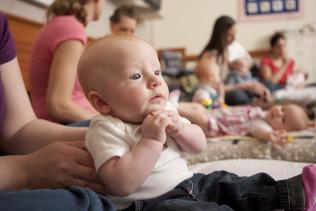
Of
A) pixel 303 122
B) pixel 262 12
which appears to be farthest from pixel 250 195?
pixel 262 12

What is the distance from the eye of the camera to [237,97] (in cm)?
255

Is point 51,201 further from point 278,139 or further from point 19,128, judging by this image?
point 278,139

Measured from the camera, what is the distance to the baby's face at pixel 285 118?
1.57 m

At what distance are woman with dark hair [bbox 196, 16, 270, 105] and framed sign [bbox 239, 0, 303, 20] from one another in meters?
1.72

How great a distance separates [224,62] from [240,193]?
2284mm

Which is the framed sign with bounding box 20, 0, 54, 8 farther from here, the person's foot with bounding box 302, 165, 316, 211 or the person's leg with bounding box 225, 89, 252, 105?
the person's foot with bounding box 302, 165, 316, 211

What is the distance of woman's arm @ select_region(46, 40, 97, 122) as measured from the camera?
1.11 meters

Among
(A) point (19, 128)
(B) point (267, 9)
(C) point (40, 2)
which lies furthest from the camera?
(B) point (267, 9)

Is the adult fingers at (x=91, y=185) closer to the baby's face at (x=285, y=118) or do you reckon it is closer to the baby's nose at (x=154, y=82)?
the baby's nose at (x=154, y=82)

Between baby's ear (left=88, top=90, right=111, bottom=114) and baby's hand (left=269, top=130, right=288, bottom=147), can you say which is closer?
baby's ear (left=88, top=90, right=111, bottom=114)

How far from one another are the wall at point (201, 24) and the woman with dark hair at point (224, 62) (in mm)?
1602

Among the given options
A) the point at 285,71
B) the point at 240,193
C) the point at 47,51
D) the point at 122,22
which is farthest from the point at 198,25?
the point at 240,193

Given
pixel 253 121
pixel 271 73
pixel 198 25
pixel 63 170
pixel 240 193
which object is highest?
pixel 198 25

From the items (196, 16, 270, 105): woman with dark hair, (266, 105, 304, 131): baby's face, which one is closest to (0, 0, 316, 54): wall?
(196, 16, 270, 105): woman with dark hair
